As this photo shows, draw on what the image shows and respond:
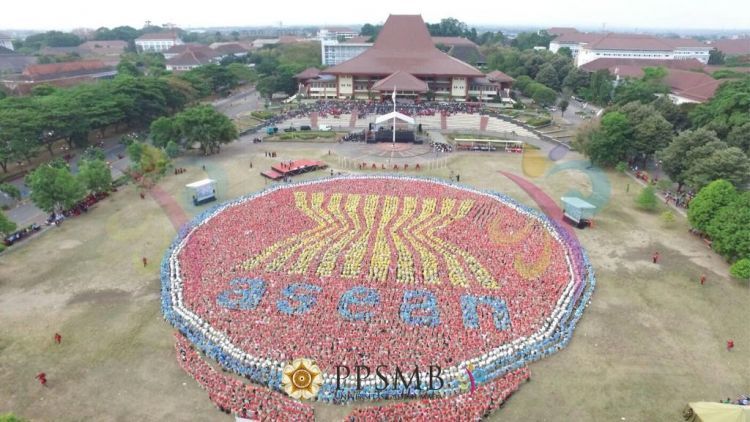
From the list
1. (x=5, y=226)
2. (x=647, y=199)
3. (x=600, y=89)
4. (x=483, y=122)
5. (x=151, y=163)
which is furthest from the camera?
(x=600, y=89)

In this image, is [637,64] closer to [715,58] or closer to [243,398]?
[715,58]

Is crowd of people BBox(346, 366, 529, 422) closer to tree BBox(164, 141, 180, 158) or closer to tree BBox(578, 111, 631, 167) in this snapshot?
tree BBox(578, 111, 631, 167)

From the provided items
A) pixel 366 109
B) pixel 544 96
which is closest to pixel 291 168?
pixel 366 109

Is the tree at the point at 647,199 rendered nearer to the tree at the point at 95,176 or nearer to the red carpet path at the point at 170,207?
the red carpet path at the point at 170,207

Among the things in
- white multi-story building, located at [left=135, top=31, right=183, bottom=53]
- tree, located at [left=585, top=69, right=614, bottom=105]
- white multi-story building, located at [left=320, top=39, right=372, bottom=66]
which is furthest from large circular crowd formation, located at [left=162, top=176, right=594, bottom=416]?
white multi-story building, located at [left=135, top=31, right=183, bottom=53]

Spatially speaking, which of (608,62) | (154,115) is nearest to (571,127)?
(608,62)
